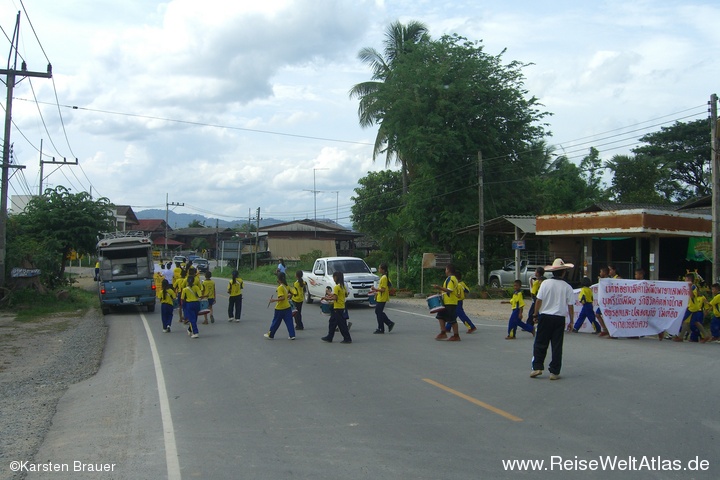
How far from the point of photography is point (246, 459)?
5938 millimetres

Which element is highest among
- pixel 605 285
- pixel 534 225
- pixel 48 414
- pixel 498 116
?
pixel 498 116

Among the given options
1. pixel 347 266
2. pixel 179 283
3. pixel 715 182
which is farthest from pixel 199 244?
pixel 715 182

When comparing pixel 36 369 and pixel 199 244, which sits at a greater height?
pixel 199 244

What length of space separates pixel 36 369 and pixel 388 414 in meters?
7.74

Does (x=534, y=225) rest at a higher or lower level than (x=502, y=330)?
higher

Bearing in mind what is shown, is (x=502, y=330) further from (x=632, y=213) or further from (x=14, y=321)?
(x=14, y=321)

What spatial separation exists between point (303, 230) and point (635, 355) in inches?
2701

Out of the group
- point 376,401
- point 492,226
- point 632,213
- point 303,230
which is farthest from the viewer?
point 303,230

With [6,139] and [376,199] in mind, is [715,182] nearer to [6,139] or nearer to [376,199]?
[6,139]

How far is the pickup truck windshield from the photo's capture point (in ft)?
77.8

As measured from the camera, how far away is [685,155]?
4803 cm

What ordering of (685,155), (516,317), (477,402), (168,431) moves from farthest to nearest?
(685,155), (516,317), (477,402), (168,431)

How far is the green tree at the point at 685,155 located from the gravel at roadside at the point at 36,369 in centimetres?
4308

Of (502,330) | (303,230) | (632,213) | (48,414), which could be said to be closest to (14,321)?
(48,414)
